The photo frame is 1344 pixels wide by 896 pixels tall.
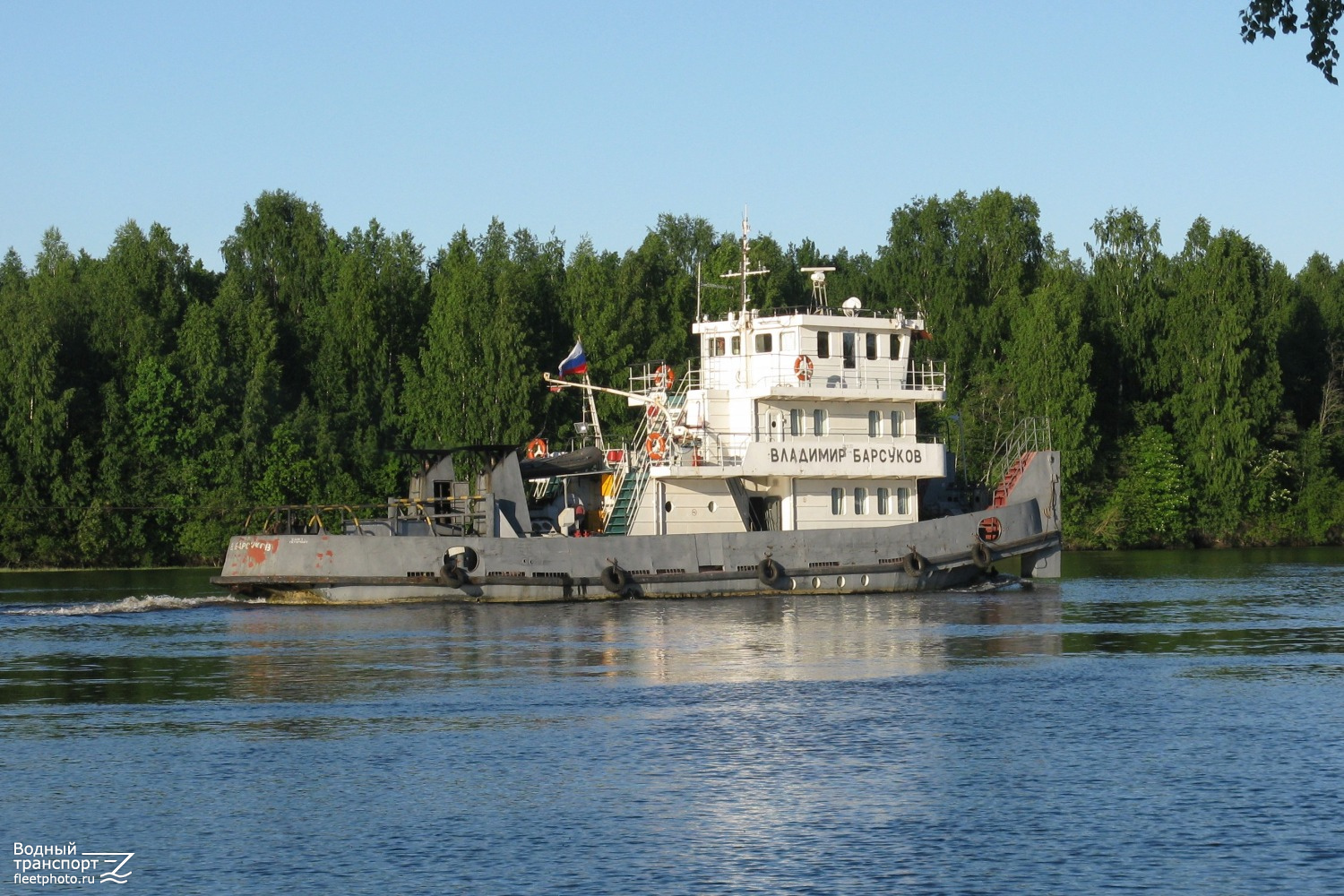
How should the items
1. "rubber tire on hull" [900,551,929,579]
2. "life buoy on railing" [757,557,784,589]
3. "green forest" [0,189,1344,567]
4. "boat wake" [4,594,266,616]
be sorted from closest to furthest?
"life buoy on railing" [757,557,784,589]
"boat wake" [4,594,266,616]
"rubber tire on hull" [900,551,929,579]
"green forest" [0,189,1344,567]

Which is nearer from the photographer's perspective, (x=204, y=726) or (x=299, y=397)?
(x=204, y=726)

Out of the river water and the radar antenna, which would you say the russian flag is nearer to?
the radar antenna

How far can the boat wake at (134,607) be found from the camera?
33625 mm

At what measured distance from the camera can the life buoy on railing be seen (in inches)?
1296

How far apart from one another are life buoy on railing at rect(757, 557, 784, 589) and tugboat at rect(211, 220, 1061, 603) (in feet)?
0.12

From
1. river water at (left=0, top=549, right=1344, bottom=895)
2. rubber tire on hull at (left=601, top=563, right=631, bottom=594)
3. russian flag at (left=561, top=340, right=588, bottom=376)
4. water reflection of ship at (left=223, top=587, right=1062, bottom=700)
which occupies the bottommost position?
river water at (left=0, top=549, right=1344, bottom=895)

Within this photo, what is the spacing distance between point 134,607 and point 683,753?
19242 millimetres

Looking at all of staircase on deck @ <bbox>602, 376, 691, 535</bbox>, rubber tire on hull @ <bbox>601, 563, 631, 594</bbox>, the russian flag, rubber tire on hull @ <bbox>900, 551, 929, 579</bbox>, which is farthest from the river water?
the russian flag

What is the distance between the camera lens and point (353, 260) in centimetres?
6322

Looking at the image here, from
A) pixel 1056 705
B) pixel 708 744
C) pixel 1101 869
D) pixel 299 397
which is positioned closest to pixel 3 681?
pixel 708 744


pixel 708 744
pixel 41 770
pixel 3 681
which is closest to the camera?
pixel 41 770

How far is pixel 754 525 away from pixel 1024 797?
19.1 metres

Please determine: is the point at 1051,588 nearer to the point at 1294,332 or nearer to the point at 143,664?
the point at 143,664

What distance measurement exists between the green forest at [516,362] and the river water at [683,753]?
2488 centimetres
